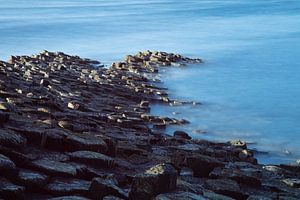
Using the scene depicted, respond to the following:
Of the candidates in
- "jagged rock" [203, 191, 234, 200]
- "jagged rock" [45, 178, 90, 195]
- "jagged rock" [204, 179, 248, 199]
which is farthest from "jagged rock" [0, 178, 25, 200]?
"jagged rock" [204, 179, 248, 199]

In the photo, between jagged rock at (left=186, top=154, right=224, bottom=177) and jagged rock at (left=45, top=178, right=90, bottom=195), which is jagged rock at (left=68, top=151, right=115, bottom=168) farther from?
jagged rock at (left=186, top=154, right=224, bottom=177)

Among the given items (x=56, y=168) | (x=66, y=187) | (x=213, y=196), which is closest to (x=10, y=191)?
(x=66, y=187)

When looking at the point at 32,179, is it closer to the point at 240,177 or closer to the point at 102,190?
the point at 102,190

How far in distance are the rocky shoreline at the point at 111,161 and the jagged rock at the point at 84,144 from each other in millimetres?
15

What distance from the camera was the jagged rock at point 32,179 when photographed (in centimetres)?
602

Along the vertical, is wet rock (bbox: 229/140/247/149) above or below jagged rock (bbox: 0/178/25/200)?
above

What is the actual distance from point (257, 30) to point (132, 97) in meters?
34.3

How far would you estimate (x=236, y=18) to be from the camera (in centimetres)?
6638

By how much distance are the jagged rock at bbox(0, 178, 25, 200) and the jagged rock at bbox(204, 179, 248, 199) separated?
273cm

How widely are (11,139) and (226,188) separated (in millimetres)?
2960

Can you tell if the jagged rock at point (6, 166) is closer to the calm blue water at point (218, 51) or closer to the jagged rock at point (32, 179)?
the jagged rock at point (32, 179)

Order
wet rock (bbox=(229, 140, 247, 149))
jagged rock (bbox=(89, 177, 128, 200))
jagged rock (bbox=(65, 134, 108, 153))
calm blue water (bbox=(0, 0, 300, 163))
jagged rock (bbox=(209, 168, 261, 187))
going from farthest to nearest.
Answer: calm blue water (bbox=(0, 0, 300, 163)), wet rock (bbox=(229, 140, 247, 149)), jagged rock (bbox=(209, 168, 261, 187)), jagged rock (bbox=(65, 134, 108, 153)), jagged rock (bbox=(89, 177, 128, 200))

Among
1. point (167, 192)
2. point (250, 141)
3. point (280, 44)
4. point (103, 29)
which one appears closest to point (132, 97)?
point (250, 141)

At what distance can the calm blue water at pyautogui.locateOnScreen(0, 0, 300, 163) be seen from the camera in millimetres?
16719
